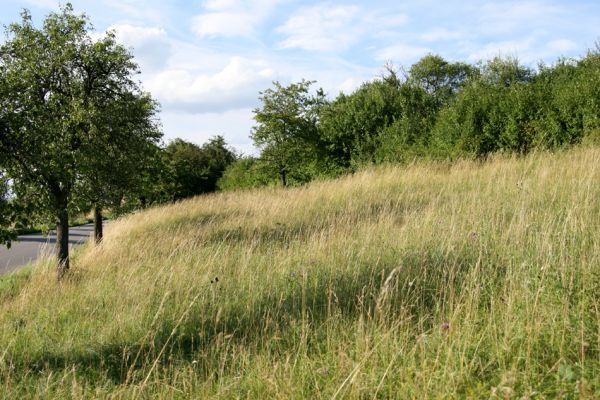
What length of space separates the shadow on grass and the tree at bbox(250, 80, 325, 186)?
48.7ft

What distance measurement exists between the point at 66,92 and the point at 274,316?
24.6ft

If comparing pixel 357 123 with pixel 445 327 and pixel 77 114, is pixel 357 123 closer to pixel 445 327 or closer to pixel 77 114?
pixel 77 114

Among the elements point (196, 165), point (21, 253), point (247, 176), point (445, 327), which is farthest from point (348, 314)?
point (196, 165)

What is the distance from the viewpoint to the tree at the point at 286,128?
19.5m

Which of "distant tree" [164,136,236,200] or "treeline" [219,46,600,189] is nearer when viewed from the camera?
"treeline" [219,46,600,189]

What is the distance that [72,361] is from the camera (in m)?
4.15

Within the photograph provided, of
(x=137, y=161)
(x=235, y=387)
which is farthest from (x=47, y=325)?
(x=137, y=161)

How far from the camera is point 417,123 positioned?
18375mm

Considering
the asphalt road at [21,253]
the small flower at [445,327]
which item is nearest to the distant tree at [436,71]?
the asphalt road at [21,253]

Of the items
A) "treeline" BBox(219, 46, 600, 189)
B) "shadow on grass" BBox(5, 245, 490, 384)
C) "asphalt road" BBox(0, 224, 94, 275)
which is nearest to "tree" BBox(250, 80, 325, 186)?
"treeline" BBox(219, 46, 600, 189)

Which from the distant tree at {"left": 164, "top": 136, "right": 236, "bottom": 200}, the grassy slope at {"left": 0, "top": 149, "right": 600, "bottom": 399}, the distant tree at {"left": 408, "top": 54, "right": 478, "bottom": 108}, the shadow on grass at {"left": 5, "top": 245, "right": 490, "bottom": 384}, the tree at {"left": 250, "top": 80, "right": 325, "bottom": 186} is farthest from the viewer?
the distant tree at {"left": 408, "top": 54, "right": 478, "bottom": 108}

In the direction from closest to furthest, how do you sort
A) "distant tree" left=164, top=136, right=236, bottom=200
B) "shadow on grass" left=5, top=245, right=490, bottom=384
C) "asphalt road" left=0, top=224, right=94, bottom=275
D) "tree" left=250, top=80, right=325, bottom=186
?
1. "shadow on grass" left=5, top=245, right=490, bottom=384
2. "asphalt road" left=0, top=224, right=94, bottom=275
3. "tree" left=250, top=80, right=325, bottom=186
4. "distant tree" left=164, top=136, right=236, bottom=200

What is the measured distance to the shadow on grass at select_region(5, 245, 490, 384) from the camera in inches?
147

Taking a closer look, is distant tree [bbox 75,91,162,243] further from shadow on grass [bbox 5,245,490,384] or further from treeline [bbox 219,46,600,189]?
treeline [bbox 219,46,600,189]
